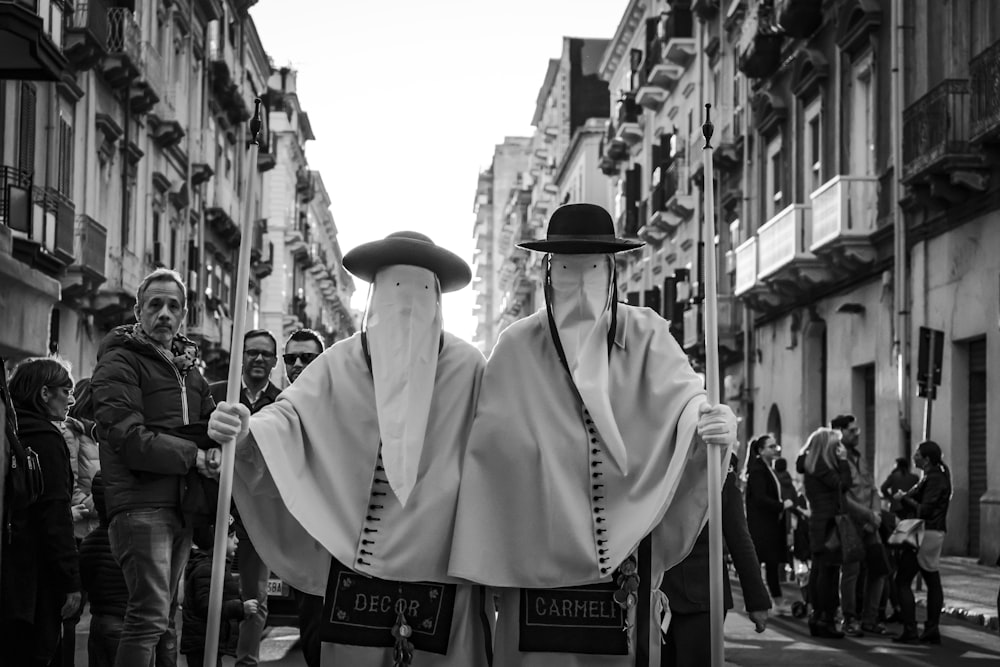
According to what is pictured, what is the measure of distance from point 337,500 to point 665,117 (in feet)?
Answer: 132

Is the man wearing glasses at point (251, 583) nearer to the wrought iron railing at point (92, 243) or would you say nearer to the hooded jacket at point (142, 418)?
the hooded jacket at point (142, 418)

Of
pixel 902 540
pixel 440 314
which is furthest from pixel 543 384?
pixel 902 540

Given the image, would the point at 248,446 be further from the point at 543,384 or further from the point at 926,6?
the point at 926,6

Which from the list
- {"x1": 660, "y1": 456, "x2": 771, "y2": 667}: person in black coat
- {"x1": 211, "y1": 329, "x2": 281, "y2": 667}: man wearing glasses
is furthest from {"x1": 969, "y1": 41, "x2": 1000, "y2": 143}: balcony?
{"x1": 660, "y1": 456, "x2": 771, "y2": 667}: person in black coat

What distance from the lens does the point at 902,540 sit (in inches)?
513

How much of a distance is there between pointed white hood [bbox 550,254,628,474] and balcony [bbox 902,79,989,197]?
14.9 metres

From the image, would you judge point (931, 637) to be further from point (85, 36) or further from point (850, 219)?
point (85, 36)

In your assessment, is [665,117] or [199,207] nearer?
[199,207]

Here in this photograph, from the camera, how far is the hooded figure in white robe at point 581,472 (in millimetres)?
5926

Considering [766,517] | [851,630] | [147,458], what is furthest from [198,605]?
[766,517]

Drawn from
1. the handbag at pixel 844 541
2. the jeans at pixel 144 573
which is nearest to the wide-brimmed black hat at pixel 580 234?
the jeans at pixel 144 573

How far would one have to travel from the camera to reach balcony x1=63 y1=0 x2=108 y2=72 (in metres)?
25.7

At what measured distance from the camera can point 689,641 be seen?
657 cm

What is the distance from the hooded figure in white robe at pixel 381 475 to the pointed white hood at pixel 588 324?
365mm
